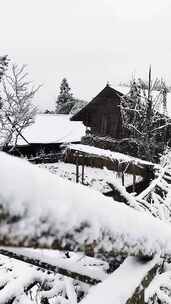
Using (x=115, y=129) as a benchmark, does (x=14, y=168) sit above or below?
above

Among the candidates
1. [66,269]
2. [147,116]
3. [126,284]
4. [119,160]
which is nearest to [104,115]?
[147,116]

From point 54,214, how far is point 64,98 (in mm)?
61432

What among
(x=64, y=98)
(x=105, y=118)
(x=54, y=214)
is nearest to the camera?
(x=54, y=214)

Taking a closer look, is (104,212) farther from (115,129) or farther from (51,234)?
(115,129)

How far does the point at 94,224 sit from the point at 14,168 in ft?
0.85

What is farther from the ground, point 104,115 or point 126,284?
point 126,284

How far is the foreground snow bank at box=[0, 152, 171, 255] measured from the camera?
44cm

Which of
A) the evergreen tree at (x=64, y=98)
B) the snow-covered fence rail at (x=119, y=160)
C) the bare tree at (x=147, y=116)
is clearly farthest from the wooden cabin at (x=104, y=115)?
the evergreen tree at (x=64, y=98)

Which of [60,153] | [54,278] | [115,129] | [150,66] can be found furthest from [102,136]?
[54,278]

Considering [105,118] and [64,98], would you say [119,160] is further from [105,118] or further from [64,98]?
[64,98]

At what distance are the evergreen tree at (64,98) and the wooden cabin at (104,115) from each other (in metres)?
31.8

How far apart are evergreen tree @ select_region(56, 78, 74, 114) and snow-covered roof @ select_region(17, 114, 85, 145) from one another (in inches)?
756

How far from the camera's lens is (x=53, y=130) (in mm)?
36094

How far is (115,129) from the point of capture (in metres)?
26.7
